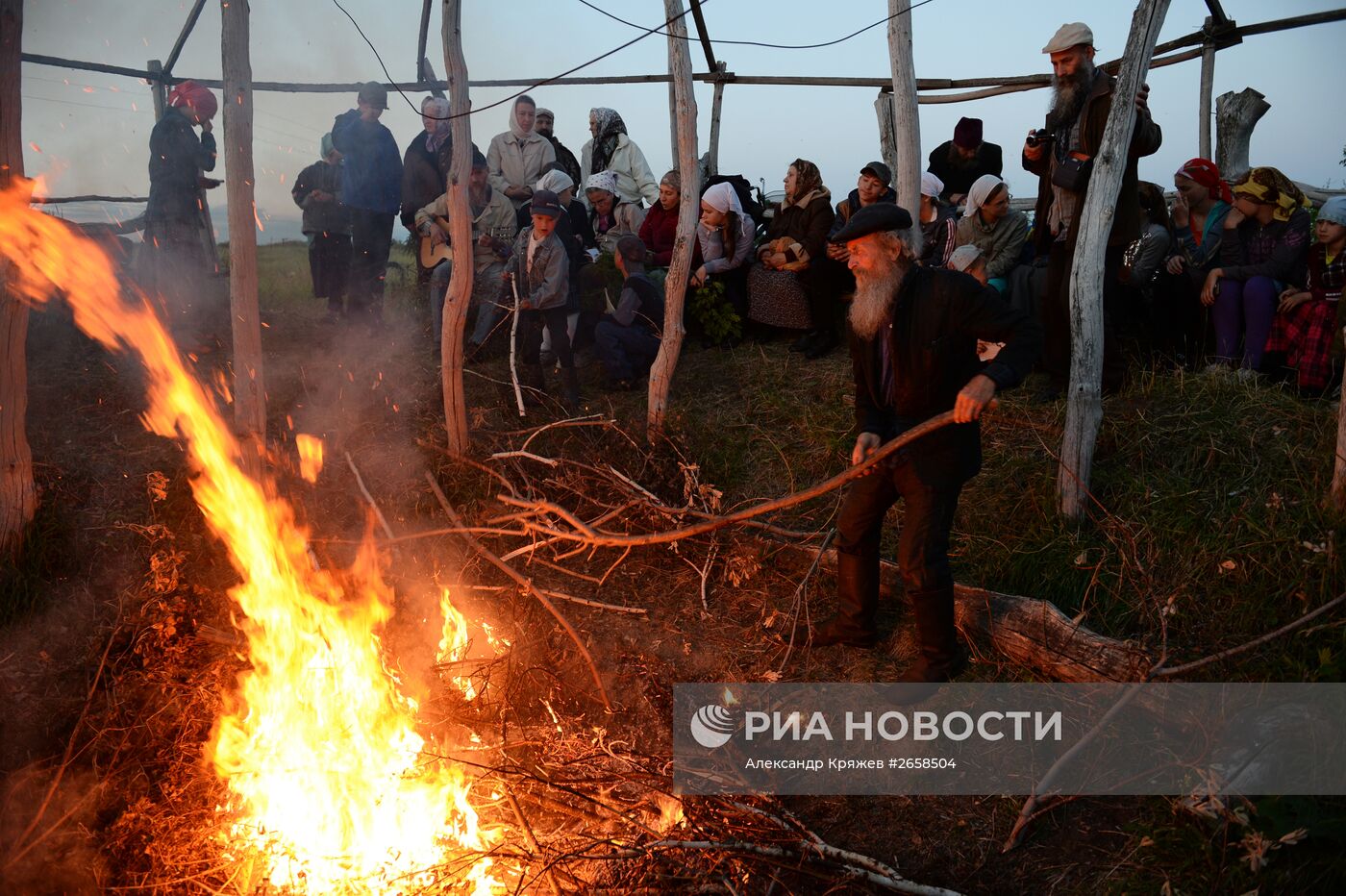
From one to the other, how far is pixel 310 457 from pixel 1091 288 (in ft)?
17.8

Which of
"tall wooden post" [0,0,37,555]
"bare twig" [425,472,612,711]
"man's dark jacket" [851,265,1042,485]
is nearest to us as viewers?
"man's dark jacket" [851,265,1042,485]

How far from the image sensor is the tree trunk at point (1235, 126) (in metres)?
8.59

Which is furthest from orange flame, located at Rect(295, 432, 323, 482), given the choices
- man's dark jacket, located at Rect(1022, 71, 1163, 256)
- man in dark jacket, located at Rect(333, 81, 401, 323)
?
man's dark jacket, located at Rect(1022, 71, 1163, 256)

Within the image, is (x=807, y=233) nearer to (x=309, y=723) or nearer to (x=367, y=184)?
(x=367, y=184)

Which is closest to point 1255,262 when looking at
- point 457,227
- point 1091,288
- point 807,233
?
point 1091,288

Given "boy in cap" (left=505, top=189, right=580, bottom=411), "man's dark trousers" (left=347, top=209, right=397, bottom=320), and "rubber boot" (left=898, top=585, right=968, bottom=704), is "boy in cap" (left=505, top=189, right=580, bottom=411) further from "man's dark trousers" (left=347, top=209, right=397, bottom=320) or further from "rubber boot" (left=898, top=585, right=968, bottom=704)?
"rubber boot" (left=898, top=585, right=968, bottom=704)

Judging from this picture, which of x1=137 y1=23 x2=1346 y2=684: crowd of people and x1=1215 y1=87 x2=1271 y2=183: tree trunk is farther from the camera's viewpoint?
x1=1215 y1=87 x2=1271 y2=183: tree trunk

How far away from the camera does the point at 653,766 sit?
14.3 ft

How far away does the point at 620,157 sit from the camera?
10016 millimetres

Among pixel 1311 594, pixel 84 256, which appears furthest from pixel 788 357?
pixel 84 256

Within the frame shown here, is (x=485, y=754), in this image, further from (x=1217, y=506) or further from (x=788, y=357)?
(x=788, y=357)

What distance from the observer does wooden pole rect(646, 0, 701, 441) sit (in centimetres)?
674

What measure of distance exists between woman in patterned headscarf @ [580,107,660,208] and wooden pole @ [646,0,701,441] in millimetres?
2911

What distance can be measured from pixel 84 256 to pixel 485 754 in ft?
22.0
